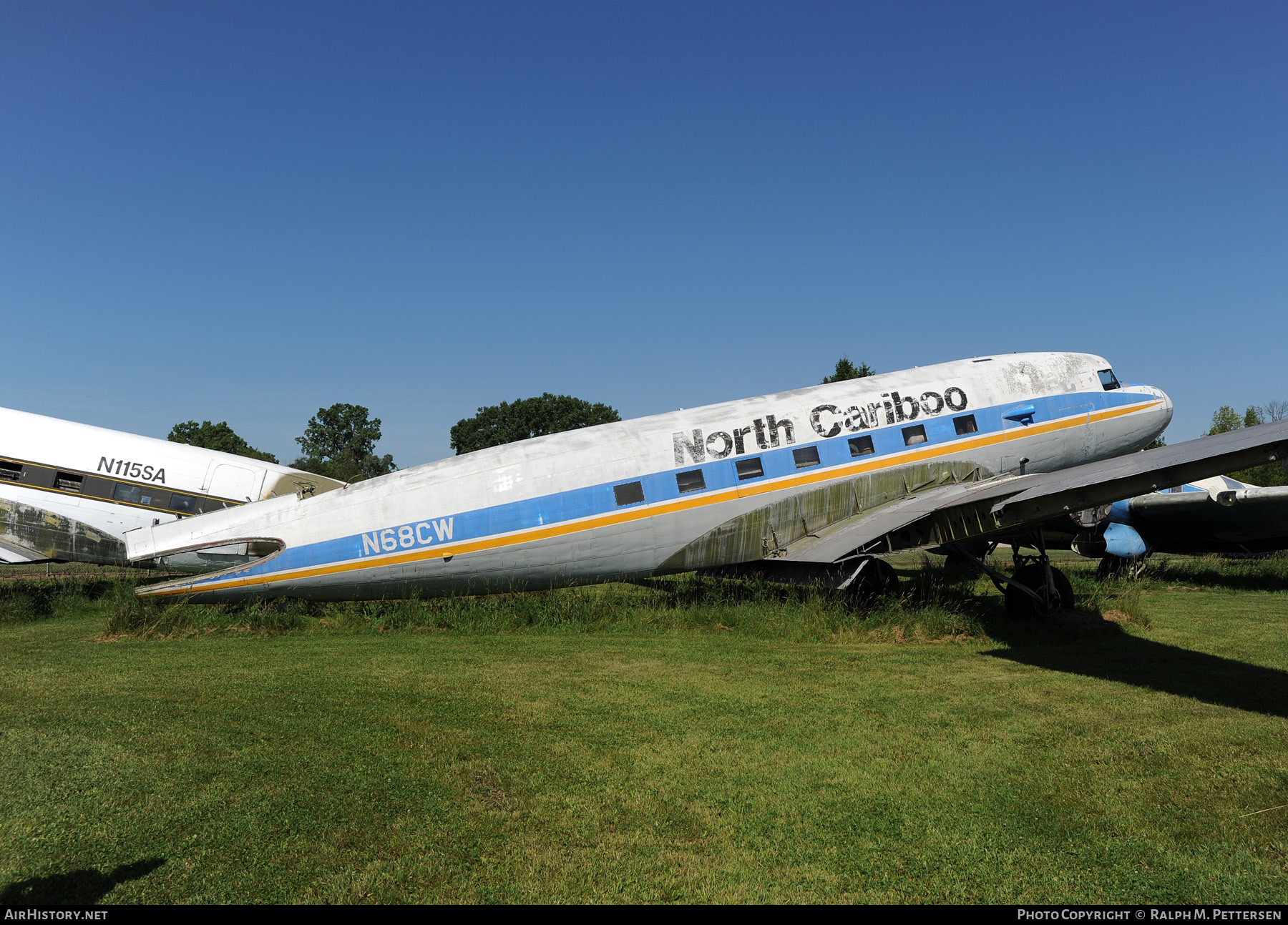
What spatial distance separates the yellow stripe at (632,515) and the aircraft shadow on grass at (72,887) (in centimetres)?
899

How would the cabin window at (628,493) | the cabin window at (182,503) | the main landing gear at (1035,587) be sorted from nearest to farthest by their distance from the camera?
the cabin window at (628,493), the main landing gear at (1035,587), the cabin window at (182,503)

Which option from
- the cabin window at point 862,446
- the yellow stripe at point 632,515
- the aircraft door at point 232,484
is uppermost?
the aircraft door at point 232,484

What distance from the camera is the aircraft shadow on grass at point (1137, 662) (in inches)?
376

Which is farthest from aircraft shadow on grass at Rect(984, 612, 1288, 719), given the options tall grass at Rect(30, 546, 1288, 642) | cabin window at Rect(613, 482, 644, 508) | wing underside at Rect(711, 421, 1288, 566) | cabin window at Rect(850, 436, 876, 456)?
cabin window at Rect(613, 482, 644, 508)

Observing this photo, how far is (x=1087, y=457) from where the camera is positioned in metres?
18.0

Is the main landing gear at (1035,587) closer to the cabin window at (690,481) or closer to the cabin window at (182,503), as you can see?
the cabin window at (690,481)

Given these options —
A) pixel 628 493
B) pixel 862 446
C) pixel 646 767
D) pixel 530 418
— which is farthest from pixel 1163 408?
pixel 530 418

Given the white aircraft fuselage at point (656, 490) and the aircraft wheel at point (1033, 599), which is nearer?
the white aircraft fuselage at point (656, 490)

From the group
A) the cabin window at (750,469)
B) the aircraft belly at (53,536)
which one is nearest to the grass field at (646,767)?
the cabin window at (750,469)

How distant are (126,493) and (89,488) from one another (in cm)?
82

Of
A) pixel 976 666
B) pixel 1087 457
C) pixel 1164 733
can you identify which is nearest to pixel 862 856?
pixel 1164 733

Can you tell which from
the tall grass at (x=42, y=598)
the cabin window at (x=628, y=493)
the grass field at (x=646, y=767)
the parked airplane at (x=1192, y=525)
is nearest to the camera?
the grass field at (x=646, y=767)

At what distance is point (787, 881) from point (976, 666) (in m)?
7.63

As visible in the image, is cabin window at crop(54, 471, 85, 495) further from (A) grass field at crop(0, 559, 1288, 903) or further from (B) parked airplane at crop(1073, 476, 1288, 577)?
A: (B) parked airplane at crop(1073, 476, 1288, 577)
